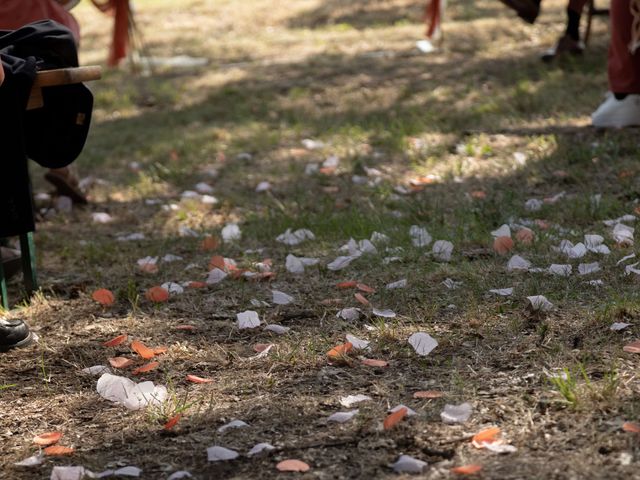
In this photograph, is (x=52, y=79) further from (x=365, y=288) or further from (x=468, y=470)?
(x=468, y=470)

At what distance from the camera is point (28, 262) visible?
3387 millimetres

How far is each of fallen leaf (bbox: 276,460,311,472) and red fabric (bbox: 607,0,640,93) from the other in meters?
3.45

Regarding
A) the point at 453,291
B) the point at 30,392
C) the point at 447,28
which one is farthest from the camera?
the point at 447,28

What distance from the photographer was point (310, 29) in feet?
32.3

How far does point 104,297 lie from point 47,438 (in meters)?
1.04

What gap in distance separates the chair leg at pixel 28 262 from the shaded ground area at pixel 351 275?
0.18ft

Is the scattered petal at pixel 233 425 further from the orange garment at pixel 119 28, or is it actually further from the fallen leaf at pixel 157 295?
the orange garment at pixel 119 28

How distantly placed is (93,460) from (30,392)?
20.8 inches

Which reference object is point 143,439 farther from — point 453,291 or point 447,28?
point 447,28

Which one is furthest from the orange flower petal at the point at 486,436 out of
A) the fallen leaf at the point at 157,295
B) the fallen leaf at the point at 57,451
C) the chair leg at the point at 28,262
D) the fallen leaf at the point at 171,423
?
the chair leg at the point at 28,262

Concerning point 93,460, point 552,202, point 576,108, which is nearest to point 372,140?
point 576,108

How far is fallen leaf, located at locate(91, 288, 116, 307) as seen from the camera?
3.40 metres

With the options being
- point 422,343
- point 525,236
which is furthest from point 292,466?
point 525,236

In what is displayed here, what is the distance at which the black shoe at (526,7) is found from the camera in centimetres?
587
